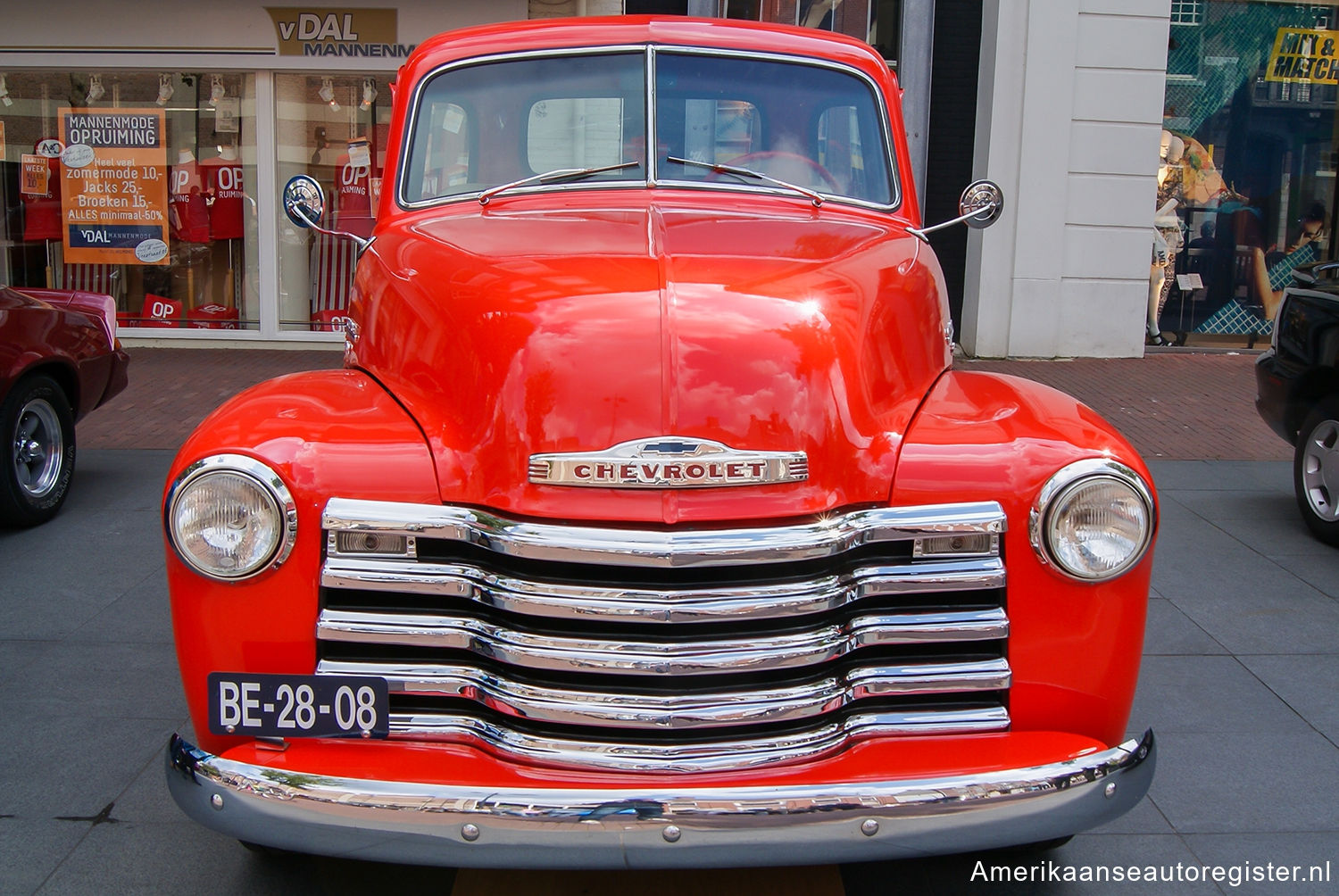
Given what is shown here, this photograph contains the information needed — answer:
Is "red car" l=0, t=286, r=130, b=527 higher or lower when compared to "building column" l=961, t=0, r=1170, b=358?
lower

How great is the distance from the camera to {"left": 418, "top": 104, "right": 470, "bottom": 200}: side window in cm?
395

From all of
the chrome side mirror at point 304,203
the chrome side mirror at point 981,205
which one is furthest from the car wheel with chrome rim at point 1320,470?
the chrome side mirror at point 304,203

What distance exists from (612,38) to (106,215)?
9.64 m

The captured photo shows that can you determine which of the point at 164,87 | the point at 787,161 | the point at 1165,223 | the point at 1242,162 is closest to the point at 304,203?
the point at 787,161

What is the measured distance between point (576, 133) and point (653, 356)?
1534 mm

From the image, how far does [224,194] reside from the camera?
471 inches

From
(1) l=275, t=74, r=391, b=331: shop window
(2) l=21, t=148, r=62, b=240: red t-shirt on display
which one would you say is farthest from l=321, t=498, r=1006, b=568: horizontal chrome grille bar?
(2) l=21, t=148, r=62, b=240: red t-shirt on display

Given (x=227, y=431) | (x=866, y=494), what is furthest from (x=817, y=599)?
(x=227, y=431)

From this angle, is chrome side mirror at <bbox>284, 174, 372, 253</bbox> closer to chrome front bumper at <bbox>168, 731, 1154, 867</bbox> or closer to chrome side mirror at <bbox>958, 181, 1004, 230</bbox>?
chrome side mirror at <bbox>958, 181, 1004, 230</bbox>

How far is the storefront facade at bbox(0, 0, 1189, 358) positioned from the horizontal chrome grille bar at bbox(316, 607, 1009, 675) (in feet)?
31.1

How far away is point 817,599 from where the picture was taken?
245 centimetres

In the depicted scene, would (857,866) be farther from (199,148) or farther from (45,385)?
(199,148)

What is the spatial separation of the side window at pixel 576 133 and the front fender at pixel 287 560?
152 cm

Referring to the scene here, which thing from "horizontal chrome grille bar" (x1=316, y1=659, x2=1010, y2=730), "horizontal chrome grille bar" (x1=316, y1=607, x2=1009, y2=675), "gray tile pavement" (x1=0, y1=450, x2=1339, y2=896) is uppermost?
"horizontal chrome grille bar" (x1=316, y1=607, x2=1009, y2=675)
